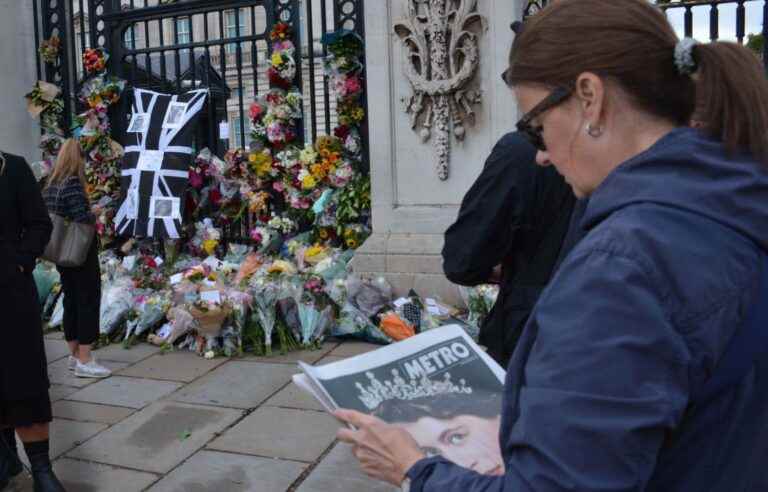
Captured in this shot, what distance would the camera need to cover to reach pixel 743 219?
99cm

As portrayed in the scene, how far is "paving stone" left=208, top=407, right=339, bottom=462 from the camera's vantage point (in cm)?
391

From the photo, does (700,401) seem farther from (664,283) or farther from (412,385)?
(412,385)

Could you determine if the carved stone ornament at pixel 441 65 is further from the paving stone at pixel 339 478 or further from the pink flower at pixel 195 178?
the paving stone at pixel 339 478

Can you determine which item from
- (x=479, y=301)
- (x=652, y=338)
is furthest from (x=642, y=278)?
(x=479, y=301)

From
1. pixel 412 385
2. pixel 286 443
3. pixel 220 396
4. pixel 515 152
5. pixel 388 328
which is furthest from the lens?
pixel 388 328

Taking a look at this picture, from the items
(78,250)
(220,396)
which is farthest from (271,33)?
(220,396)

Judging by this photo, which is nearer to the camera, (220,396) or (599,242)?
(599,242)

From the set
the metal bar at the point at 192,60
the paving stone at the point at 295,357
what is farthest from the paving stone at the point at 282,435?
the metal bar at the point at 192,60

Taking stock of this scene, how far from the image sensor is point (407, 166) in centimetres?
666

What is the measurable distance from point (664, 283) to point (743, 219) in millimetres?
161

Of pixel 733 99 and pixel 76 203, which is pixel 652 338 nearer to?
pixel 733 99

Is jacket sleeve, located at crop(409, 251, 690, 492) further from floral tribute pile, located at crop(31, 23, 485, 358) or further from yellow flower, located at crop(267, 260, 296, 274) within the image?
yellow flower, located at crop(267, 260, 296, 274)

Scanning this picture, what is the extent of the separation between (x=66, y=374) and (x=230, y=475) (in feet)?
8.44

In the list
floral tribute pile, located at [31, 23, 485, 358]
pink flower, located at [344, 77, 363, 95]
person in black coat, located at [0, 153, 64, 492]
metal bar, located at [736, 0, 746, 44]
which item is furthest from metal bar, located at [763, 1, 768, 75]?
person in black coat, located at [0, 153, 64, 492]
